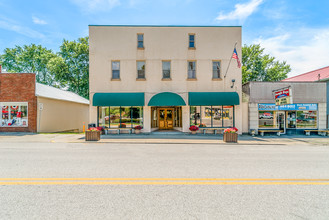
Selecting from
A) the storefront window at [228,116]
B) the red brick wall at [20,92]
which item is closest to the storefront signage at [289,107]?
the storefront window at [228,116]

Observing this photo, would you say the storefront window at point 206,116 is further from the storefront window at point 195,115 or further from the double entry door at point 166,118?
the double entry door at point 166,118

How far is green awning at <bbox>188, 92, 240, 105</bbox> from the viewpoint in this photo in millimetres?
15592

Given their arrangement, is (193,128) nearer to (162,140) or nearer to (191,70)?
(162,140)

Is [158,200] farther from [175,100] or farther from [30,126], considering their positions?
[30,126]

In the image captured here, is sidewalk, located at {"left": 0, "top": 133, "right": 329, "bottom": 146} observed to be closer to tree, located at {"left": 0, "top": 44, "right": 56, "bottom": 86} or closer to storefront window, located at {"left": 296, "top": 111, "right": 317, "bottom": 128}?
storefront window, located at {"left": 296, "top": 111, "right": 317, "bottom": 128}

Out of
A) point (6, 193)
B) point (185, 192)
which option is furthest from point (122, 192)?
point (6, 193)

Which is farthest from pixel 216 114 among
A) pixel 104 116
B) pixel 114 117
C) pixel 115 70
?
pixel 104 116

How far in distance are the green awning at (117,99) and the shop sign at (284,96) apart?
1171 cm

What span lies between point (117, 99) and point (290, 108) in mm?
16359

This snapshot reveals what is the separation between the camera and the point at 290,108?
16734 mm

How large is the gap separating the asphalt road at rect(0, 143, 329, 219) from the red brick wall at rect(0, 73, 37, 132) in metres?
12.6

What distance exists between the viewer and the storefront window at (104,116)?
16.4 m

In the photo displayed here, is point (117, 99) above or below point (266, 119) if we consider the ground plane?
above

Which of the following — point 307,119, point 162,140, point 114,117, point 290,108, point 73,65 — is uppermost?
point 73,65
